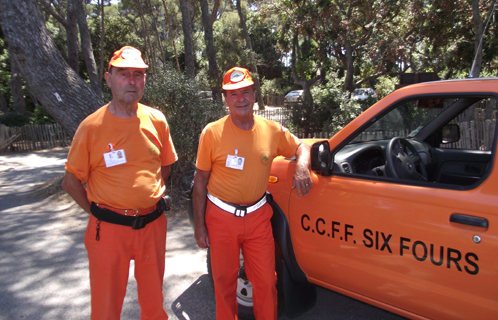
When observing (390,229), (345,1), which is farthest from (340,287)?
(345,1)

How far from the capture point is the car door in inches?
75.9

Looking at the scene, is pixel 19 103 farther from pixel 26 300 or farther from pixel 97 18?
pixel 26 300

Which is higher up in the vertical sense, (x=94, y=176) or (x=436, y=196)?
(x=94, y=176)

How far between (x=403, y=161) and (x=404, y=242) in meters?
0.69

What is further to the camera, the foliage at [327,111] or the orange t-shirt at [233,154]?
the foliage at [327,111]

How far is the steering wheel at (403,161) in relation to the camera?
252 centimetres

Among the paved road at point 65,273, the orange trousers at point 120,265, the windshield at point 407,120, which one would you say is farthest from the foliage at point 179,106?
the orange trousers at point 120,265

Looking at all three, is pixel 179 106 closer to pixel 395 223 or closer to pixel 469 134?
pixel 469 134

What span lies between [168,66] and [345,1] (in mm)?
9230

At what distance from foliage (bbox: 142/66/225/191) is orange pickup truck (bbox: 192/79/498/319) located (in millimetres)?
3688

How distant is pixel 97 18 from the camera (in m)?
25.2

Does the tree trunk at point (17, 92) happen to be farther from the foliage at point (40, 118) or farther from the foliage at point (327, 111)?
the foliage at point (327, 111)

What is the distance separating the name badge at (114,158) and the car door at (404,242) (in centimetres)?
125

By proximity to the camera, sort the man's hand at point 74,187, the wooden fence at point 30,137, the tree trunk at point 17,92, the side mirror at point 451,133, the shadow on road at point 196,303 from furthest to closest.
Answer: the tree trunk at point 17,92 → the wooden fence at point 30,137 → the side mirror at point 451,133 → the shadow on road at point 196,303 → the man's hand at point 74,187
